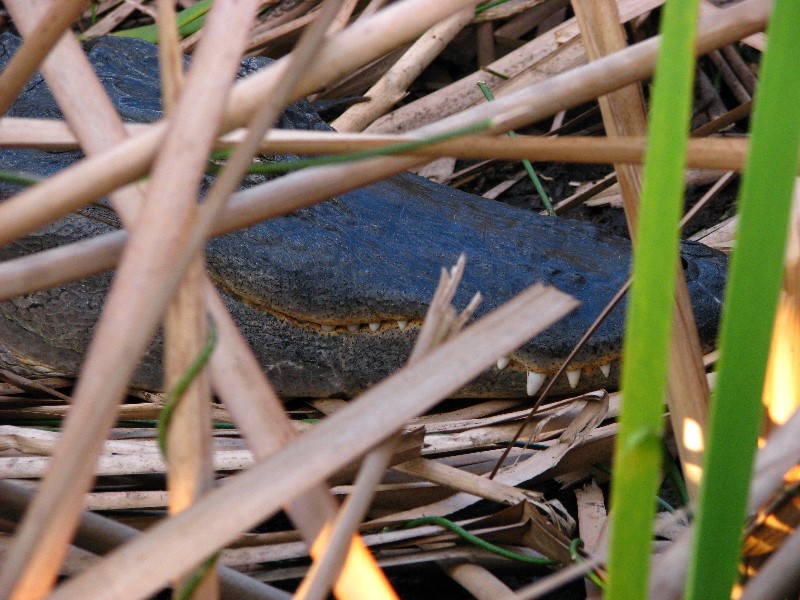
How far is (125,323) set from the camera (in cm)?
50

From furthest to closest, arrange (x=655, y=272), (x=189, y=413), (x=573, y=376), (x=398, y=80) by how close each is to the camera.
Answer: (x=398, y=80) → (x=573, y=376) → (x=189, y=413) → (x=655, y=272)

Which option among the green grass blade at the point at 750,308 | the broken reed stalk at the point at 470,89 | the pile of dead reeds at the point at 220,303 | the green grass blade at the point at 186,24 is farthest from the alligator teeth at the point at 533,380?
the green grass blade at the point at 186,24

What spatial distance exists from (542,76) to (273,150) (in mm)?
2413

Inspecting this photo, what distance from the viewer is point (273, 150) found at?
653 mm

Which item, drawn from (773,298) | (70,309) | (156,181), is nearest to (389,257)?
(70,309)

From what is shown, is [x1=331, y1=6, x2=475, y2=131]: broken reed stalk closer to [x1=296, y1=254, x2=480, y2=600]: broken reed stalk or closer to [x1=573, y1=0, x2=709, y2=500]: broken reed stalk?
[x1=573, y1=0, x2=709, y2=500]: broken reed stalk

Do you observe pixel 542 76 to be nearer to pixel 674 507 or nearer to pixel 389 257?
pixel 389 257

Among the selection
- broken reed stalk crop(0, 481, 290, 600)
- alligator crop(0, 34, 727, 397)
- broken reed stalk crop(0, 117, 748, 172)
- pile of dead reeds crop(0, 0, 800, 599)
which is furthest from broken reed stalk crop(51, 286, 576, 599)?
alligator crop(0, 34, 727, 397)

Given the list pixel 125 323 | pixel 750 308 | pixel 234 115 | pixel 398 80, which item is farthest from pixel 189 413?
pixel 398 80

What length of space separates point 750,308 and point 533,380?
128 cm

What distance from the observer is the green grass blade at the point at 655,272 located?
0.41 m

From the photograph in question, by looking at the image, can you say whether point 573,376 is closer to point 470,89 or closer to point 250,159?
point 250,159

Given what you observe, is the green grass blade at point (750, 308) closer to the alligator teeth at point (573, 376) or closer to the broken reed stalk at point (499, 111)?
the broken reed stalk at point (499, 111)

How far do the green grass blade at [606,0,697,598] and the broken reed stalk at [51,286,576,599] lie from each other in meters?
0.14
